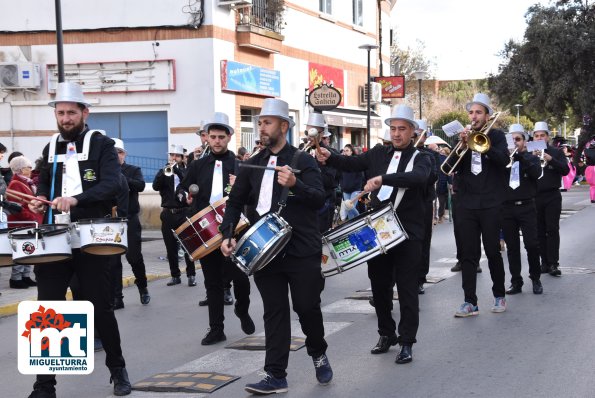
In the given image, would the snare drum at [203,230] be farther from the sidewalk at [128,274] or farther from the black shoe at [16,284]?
the black shoe at [16,284]

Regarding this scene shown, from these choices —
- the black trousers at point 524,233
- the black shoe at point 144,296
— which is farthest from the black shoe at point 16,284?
the black trousers at point 524,233

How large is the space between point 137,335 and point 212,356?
1557 millimetres

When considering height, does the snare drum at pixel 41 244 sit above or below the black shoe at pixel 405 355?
above

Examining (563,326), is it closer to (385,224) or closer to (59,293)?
(385,224)

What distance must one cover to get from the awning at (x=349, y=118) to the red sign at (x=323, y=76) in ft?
3.01

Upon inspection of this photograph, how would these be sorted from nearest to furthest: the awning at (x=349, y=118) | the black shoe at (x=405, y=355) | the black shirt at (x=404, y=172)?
the black shoe at (x=405, y=355) → the black shirt at (x=404, y=172) → the awning at (x=349, y=118)

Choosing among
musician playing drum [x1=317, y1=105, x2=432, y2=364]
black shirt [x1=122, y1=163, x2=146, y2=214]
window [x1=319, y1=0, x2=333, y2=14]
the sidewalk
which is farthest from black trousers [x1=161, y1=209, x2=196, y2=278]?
window [x1=319, y1=0, x2=333, y2=14]

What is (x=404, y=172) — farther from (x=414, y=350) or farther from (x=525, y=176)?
(x=525, y=176)

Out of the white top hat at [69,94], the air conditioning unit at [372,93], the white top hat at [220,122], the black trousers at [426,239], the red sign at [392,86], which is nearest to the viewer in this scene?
the white top hat at [69,94]

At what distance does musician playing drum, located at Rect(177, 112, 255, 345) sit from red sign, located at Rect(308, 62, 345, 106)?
19.0 meters

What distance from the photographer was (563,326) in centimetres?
907

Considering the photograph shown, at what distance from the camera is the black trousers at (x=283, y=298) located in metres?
6.71

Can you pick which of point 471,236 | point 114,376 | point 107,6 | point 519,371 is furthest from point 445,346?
point 107,6

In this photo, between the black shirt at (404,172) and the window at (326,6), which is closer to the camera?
the black shirt at (404,172)
